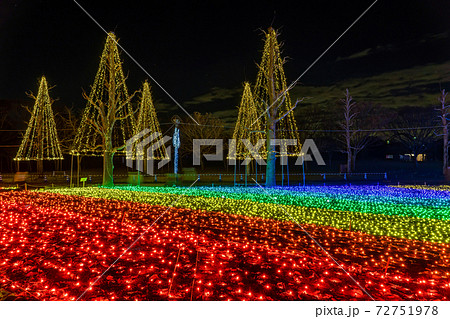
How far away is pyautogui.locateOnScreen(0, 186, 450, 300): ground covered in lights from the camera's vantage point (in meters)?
4.21

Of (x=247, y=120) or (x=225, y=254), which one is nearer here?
(x=225, y=254)

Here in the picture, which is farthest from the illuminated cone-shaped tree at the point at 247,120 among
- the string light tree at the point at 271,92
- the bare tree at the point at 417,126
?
the bare tree at the point at 417,126

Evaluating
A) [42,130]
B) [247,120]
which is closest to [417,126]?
[247,120]

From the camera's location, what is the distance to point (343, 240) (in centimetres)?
667

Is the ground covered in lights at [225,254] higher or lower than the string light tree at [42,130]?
lower

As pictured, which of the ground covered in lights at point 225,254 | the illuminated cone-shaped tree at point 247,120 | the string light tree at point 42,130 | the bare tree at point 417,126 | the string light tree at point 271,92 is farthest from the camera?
the bare tree at point 417,126

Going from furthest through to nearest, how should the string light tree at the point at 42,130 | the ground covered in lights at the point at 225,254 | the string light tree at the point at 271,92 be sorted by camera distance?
the string light tree at the point at 42,130
the string light tree at the point at 271,92
the ground covered in lights at the point at 225,254

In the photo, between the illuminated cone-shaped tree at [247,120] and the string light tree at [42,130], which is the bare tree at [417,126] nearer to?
the illuminated cone-shaped tree at [247,120]

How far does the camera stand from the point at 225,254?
5727 mm

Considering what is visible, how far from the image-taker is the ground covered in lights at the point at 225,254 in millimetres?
4211

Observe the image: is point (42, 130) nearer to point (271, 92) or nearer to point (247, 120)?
point (247, 120)
